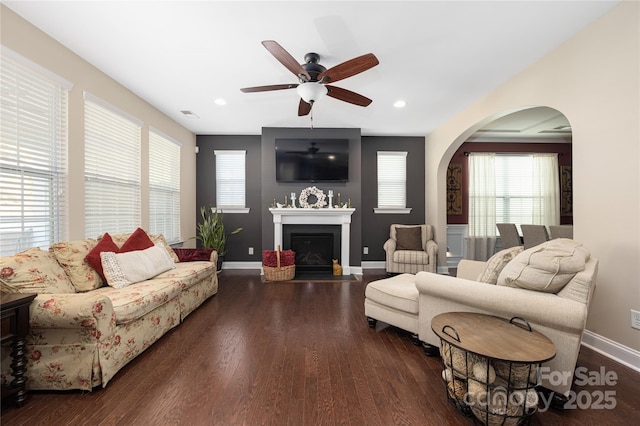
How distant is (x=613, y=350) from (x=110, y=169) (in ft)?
16.8

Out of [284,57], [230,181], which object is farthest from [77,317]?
[230,181]

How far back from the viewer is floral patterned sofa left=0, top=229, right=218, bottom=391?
5.51ft

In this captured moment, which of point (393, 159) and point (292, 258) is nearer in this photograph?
point (292, 258)

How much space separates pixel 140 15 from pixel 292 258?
3584mm

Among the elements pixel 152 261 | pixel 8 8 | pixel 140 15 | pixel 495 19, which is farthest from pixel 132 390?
pixel 495 19

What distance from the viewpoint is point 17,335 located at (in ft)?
5.15

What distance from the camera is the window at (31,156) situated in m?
2.08

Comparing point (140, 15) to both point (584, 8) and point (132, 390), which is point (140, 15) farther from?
point (584, 8)

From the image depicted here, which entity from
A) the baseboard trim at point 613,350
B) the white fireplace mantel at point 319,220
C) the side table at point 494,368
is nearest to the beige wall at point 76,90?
the white fireplace mantel at point 319,220

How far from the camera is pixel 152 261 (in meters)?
2.88

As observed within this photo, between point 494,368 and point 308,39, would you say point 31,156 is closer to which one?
point 308,39

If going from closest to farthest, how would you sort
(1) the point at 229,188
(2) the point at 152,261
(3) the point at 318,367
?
1. (3) the point at 318,367
2. (2) the point at 152,261
3. (1) the point at 229,188

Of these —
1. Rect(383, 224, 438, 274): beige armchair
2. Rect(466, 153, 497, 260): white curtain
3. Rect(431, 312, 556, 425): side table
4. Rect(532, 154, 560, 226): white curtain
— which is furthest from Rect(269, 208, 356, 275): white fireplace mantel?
Rect(532, 154, 560, 226): white curtain

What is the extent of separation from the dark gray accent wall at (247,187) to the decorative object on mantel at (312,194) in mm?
1003
